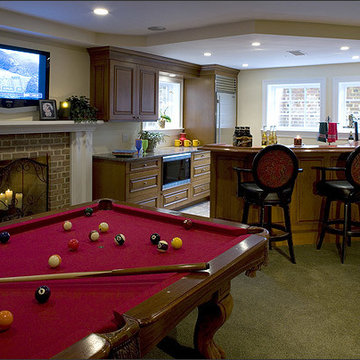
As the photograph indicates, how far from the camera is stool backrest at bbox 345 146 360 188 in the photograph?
12.3ft

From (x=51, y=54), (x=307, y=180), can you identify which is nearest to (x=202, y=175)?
(x=307, y=180)

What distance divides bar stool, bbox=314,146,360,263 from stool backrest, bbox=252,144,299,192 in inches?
21.3

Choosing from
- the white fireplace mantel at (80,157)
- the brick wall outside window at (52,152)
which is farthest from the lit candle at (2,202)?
the white fireplace mantel at (80,157)

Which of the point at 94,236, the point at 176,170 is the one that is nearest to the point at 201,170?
the point at 176,170

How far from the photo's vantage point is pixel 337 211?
453 cm

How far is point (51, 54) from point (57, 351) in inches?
175

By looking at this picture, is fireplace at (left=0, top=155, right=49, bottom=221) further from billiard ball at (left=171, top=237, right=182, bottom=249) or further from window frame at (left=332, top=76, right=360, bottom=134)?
window frame at (left=332, top=76, right=360, bottom=134)

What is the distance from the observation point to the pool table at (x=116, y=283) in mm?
1205

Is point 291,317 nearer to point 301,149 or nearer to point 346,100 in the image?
point 301,149

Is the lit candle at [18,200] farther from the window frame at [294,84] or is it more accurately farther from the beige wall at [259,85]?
the beige wall at [259,85]

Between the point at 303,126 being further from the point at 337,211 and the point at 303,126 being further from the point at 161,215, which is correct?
the point at 161,215

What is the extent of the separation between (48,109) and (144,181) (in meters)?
1.53

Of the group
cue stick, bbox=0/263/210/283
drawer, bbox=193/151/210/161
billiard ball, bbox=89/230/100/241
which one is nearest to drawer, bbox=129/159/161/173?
drawer, bbox=193/151/210/161

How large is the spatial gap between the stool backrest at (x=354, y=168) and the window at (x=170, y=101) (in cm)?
364
